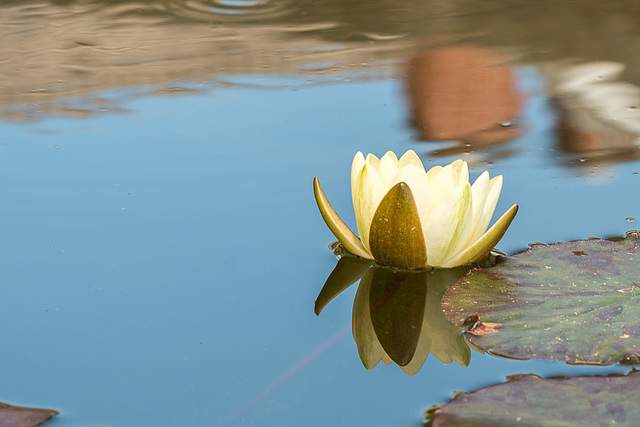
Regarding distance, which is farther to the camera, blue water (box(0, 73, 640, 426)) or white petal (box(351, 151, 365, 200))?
white petal (box(351, 151, 365, 200))

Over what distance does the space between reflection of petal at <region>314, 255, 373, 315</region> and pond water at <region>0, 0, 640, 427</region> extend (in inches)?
0.8

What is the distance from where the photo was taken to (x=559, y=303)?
1.01 meters

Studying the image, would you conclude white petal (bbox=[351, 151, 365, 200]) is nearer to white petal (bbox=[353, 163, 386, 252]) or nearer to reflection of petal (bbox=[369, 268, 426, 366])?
white petal (bbox=[353, 163, 386, 252])

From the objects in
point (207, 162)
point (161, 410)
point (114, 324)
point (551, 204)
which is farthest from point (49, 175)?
point (551, 204)

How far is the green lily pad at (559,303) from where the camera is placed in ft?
3.01

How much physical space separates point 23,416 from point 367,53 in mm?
1773

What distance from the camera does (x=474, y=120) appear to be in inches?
71.3

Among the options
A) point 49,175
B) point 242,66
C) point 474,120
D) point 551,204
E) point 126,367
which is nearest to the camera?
point 126,367

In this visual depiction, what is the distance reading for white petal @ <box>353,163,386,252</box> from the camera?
43.9 inches

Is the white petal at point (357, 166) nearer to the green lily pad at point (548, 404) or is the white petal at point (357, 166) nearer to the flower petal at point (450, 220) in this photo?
the flower petal at point (450, 220)

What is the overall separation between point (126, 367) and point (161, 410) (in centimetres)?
11

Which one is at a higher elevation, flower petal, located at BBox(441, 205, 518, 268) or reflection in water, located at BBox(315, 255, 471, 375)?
flower petal, located at BBox(441, 205, 518, 268)

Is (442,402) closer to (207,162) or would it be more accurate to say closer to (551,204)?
(551,204)

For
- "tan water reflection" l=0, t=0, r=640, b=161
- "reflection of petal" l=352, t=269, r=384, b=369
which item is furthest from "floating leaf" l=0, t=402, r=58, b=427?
"tan water reflection" l=0, t=0, r=640, b=161
